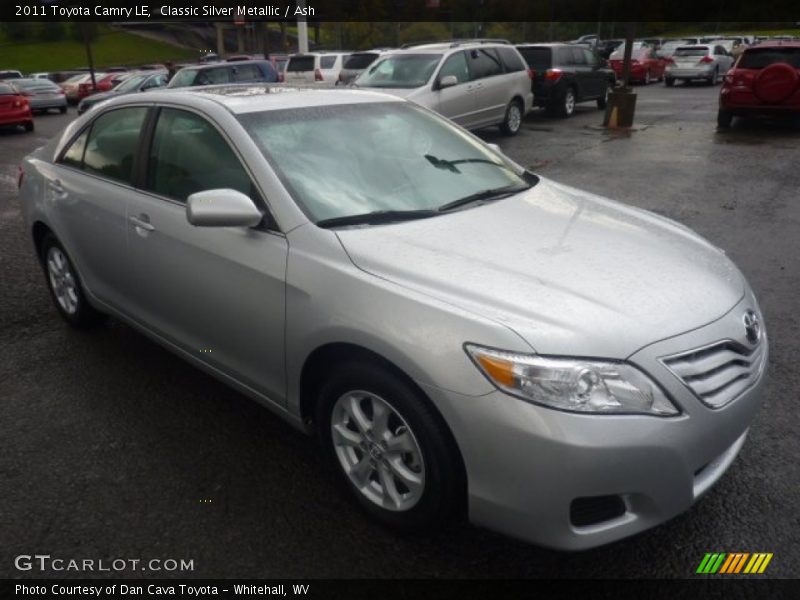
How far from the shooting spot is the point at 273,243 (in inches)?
112

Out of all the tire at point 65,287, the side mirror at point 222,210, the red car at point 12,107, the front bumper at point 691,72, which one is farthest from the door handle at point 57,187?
the front bumper at point 691,72

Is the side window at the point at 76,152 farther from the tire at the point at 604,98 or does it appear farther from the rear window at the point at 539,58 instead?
the tire at the point at 604,98

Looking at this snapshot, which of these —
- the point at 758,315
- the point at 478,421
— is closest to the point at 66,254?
the point at 478,421

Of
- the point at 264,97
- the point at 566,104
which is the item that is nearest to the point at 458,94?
the point at 566,104

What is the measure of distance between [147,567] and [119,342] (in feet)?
7.26

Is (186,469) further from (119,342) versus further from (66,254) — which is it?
(66,254)

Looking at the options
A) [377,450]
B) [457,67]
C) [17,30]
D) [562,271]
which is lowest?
[377,450]

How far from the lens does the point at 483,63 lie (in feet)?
41.5

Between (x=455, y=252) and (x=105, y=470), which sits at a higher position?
(x=455, y=252)

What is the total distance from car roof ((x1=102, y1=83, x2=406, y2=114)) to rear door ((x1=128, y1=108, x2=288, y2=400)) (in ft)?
0.40

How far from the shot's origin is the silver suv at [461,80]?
1143 centimetres

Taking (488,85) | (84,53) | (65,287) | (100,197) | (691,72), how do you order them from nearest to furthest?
1. (100,197)
2. (65,287)
3. (488,85)
4. (691,72)
5. (84,53)

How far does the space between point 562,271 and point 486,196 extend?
2.98 ft

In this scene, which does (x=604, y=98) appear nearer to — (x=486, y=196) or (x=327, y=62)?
(x=327, y=62)
